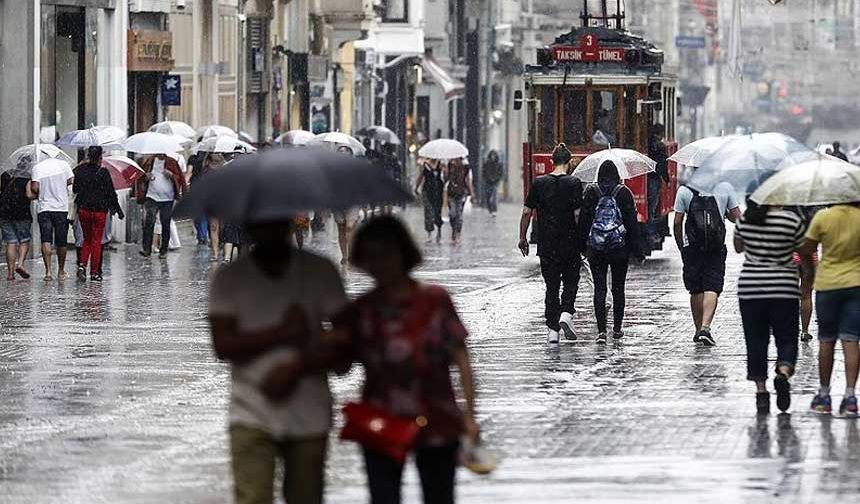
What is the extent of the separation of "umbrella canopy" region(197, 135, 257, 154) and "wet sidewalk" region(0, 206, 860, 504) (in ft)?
32.0

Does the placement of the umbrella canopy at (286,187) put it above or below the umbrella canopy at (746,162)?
above

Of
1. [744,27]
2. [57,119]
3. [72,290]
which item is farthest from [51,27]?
[744,27]

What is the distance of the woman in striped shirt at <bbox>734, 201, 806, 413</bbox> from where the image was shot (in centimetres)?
1459

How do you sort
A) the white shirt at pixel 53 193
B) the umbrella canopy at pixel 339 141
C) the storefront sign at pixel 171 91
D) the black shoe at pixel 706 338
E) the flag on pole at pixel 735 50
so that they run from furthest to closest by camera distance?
the flag on pole at pixel 735 50 < the storefront sign at pixel 171 91 < the umbrella canopy at pixel 339 141 < the white shirt at pixel 53 193 < the black shoe at pixel 706 338

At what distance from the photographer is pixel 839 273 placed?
14602 mm

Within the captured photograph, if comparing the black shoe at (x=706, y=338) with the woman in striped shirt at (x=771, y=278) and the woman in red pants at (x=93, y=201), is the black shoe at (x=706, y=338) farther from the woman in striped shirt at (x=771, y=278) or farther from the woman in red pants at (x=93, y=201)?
the woman in red pants at (x=93, y=201)

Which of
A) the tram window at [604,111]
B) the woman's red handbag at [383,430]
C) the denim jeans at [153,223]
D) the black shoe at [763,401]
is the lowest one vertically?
the denim jeans at [153,223]

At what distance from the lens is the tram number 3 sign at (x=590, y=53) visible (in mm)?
35625

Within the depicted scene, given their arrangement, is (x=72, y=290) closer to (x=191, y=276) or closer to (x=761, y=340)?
(x=191, y=276)

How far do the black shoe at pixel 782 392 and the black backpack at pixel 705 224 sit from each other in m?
5.06

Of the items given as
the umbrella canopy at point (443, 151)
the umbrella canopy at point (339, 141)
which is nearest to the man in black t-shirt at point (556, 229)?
the umbrella canopy at point (339, 141)

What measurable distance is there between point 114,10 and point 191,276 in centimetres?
1194

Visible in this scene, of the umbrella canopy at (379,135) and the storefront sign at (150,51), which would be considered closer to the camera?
the storefront sign at (150,51)

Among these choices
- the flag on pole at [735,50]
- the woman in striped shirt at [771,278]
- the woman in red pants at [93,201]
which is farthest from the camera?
the flag on pole at [735,50]
